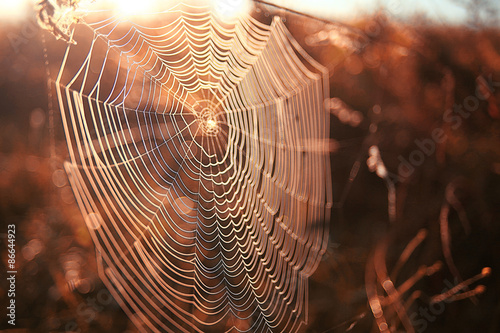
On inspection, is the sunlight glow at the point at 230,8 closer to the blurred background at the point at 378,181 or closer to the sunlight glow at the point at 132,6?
the blurred background at the point at 378,181

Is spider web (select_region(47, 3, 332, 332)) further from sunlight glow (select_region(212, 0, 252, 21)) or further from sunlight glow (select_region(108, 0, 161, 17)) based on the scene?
sunlight glow (select_region(108, 0, 161, 17))

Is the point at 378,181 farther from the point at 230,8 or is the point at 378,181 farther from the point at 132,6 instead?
the point at 132,6

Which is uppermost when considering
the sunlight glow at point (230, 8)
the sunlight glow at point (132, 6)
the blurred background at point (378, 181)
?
the sunlight glow at point (230, 8)

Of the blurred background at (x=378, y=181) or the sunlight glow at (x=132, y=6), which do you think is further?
the blurred background at (x=378, y=181)

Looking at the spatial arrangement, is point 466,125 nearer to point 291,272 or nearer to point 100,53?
point 291,272

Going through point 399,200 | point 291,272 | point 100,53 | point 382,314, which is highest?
point 100,53

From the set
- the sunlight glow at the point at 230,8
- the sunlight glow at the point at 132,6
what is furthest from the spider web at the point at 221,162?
the sunlight glow at the point at 132,6

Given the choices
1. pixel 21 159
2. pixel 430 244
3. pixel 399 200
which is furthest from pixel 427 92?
pixel 21 159
